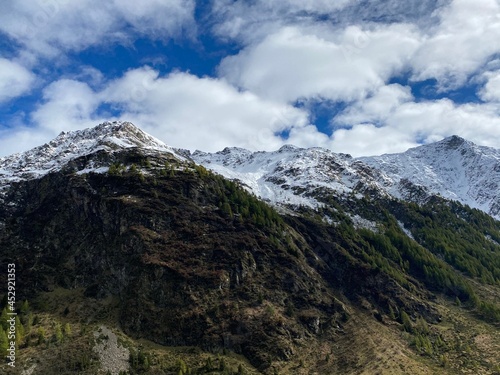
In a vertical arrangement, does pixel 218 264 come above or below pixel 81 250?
below

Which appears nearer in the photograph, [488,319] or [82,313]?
[82,313]

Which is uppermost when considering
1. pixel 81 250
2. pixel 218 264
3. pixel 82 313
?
pixel 81 250

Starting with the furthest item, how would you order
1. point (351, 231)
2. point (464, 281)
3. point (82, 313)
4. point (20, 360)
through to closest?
point (351, 231)
point (464, 281)
point (82, 313)
point (20, 360)

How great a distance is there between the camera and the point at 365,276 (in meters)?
154

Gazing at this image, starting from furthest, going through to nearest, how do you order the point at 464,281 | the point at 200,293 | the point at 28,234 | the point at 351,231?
1. the point at 351,231
2. the point at 464,281
3. the point at 28,234
4. the point at 200,293

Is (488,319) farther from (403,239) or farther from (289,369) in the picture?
(289,369)

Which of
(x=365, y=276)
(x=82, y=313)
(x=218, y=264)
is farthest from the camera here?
(x=365, y=276)

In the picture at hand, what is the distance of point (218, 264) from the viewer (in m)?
132

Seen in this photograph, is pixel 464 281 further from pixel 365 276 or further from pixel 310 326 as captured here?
pixel 310 326

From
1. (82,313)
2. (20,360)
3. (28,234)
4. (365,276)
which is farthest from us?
(365,276)

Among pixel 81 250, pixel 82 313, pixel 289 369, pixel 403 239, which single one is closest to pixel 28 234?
pixel 81 250

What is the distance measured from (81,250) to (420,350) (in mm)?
109049

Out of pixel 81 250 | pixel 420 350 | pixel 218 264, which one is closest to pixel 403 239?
pixel 420 350

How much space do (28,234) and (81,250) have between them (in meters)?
24.2
